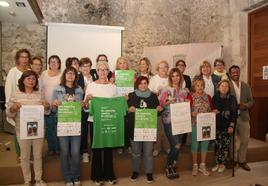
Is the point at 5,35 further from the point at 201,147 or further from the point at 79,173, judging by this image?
the point at 201,147

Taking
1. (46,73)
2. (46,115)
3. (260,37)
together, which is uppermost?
(260,37)

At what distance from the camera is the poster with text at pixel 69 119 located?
307cm

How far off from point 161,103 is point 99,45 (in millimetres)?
3823

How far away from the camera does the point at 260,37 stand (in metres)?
5.22

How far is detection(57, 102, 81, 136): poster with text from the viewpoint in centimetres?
307

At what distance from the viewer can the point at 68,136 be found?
3131mm

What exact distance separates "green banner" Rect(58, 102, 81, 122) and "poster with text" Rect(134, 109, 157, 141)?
2.47 feet

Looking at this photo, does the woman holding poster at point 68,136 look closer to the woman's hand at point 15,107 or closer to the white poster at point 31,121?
the white poster at point 31,121

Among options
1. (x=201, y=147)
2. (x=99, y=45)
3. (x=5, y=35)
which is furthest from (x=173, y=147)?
(x=5, y=35)

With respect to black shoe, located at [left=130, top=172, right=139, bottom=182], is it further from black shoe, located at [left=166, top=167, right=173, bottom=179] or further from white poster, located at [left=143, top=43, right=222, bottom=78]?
white poster, located at [left=143, top=43, right=222, bottom=78]

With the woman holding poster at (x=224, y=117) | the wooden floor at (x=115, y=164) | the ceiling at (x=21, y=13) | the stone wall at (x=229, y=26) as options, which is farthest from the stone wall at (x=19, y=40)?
the woman holding poster at (x=224, y=117)

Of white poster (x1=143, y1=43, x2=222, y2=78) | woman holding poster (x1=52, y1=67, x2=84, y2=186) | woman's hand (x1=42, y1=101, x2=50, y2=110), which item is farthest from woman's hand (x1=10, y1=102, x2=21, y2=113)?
white poster (x1=143, y1=43, x2=222, y2=78)

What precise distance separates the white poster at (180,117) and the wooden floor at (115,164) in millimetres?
677

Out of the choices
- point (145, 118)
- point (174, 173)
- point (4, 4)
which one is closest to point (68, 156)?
point (145, 118)
